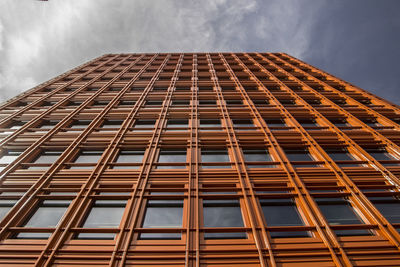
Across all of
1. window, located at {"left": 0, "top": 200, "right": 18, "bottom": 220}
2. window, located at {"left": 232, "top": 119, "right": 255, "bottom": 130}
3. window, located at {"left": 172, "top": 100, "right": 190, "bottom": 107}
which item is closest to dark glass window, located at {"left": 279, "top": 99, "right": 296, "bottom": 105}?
window, located at {"left": 232, "top": 119, "right": 255, "bottom": 130}

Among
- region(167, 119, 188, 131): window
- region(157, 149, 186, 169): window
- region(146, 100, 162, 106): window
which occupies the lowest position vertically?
region(157, 149, 186, 169): window

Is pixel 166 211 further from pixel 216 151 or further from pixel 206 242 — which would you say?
pixel 216 151

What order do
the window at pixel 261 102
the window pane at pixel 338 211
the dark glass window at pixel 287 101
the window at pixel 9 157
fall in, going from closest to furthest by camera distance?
the window pane at pixel 338 211, the window at pixel 9 157, the window at pixel 261 102, the dark glass window at pixel 287 101

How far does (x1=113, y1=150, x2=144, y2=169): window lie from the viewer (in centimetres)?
1178

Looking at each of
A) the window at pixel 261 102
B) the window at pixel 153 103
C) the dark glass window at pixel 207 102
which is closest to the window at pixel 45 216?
the window at pixel 153 103

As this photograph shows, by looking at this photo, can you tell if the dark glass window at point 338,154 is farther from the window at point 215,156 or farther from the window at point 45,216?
the window at point 45,216

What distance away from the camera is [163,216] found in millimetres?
9148

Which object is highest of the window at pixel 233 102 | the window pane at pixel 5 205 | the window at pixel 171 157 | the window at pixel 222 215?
the window at pixel 233 102

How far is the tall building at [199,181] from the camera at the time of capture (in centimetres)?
766

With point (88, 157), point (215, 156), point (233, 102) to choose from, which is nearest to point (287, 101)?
point (233, 102)

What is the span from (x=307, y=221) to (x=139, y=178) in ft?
24.4

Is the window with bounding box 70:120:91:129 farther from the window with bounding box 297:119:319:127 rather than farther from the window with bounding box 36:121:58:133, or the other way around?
the window with bounding box 297:119:319:127

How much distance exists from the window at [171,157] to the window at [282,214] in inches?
184

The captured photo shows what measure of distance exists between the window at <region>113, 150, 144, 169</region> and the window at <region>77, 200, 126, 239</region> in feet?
7.54
